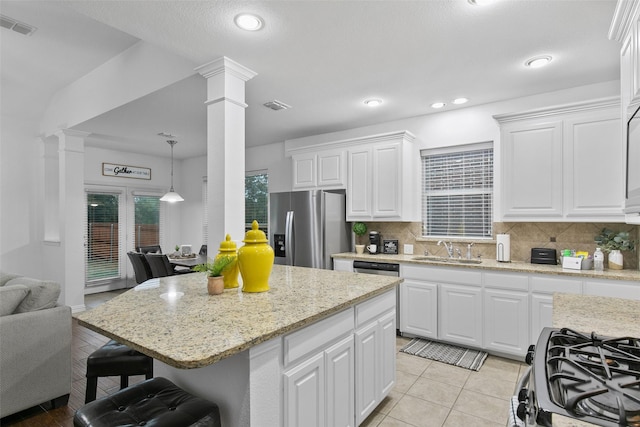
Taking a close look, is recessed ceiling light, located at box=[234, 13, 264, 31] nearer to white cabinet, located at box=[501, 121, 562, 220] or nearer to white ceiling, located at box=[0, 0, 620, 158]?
white ceiling, located at box=[0, 0, 620, 158]

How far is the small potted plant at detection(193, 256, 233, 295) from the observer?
6.28 feet

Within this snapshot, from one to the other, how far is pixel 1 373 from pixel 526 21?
4.11 metres

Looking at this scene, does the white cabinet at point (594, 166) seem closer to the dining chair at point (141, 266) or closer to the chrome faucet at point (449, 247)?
the chrome faucet at point (449, 247)

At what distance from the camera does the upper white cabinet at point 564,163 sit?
2938 mm

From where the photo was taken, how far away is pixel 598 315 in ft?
5.13

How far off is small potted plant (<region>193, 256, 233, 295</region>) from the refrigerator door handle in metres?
2.46

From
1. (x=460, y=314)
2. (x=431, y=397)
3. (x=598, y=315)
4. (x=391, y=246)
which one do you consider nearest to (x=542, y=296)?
(x=460, y=314)

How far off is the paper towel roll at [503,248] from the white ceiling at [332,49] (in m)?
1.51

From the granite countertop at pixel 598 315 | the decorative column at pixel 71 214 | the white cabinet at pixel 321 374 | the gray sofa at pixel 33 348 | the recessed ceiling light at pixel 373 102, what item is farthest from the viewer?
the decorative column at pixel 71 214

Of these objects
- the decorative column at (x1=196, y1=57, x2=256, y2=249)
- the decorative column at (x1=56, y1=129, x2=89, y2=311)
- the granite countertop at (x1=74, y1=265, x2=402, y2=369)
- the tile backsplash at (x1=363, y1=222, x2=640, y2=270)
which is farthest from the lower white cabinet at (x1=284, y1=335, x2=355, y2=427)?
the decorative column at (x1=56, y1=129, x2=89, y2=311)

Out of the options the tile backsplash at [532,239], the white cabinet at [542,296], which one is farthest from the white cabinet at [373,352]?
the tile backsplash at [532,239]

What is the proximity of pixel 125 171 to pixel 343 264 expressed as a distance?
4983 mm

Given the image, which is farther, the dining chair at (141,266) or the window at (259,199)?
the window at (259,199)

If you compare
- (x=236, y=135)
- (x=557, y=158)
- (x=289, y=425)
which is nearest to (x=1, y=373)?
(x=289, y=425)
